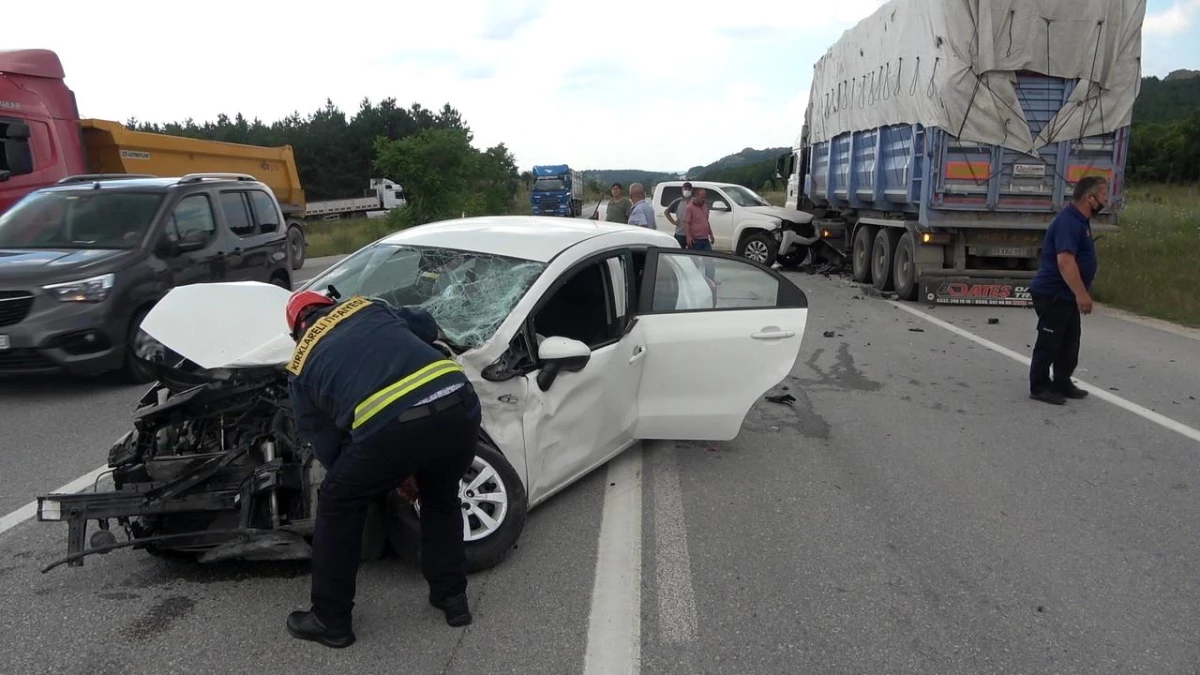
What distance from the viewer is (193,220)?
325 inches

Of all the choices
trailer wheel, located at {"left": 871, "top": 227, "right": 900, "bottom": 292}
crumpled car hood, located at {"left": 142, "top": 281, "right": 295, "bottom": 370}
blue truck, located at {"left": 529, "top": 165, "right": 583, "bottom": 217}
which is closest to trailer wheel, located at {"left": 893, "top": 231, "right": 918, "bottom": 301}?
trailer wheel, located at {"left": 871, "top": 227, "right": 900, "bottom": 292}

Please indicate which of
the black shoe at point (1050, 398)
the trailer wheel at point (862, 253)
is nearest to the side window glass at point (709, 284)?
the black shoe at point (1050, 398)

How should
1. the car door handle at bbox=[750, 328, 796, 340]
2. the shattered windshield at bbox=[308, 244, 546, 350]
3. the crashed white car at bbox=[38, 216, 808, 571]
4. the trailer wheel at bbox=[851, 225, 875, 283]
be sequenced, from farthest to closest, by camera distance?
the trailer wheel at bbox=[851, 225, 875, 283] < the car door handle at bbox=[750, 328, 796, 340] < the shattered windshield at bbox=[308, 244, 546, 350] < the crashed white car at bbox=[38, 216, 808, 571]

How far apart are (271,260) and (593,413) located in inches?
252

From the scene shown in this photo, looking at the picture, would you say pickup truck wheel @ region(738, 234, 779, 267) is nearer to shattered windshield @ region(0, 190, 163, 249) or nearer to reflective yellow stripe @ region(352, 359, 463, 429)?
shattered windshield @ region(0, 190, 163, 249)

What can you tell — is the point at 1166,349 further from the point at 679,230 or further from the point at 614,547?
the point at 614,547

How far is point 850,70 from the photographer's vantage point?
1577cm

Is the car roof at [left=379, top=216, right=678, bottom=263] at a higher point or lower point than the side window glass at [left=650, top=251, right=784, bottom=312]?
higher

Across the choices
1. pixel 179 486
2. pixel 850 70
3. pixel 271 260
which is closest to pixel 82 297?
pixel 271 260


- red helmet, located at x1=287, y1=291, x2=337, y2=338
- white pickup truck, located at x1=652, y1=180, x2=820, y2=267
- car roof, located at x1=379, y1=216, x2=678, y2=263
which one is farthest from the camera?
white pickup truck, located at x1=652, y1=180, x2=820, y2=267

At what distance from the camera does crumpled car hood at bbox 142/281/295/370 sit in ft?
11.9

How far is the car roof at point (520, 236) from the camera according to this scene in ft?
15.4

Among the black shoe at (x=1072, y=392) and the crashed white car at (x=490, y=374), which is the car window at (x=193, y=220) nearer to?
the crashed white car at (x=490, y=374)

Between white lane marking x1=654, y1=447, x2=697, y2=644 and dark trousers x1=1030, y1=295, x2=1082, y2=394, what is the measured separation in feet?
11.7
